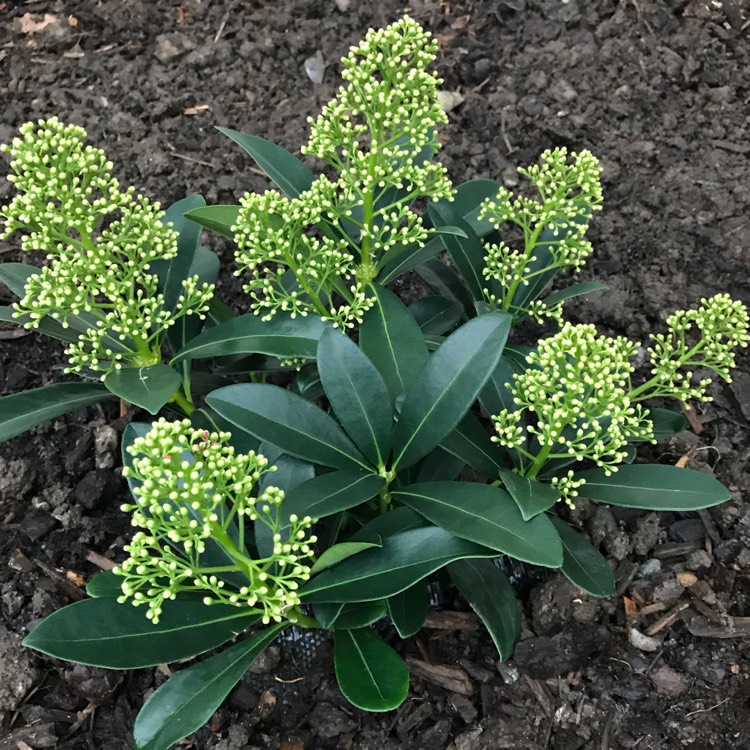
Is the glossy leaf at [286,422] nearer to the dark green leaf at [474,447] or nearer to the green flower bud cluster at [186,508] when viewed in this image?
the green flower bud cluster at [186,508]

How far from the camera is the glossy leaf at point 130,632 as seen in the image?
6.61 ft

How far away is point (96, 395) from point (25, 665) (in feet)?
3.21

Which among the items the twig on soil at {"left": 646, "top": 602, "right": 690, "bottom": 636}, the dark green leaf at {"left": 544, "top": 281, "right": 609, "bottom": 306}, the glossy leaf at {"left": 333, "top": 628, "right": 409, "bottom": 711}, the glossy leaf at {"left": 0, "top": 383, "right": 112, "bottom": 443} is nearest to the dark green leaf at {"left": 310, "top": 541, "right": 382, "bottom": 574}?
the glossy leaf at {"left": 333, "top": 628, "right": 409, "bottom": 711}

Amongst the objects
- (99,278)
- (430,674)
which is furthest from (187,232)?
(430,674)

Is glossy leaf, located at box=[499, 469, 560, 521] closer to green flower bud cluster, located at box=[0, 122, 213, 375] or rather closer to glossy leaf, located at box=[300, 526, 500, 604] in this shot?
→ glossy leaf, located at box=[300, 526, 500, 604]

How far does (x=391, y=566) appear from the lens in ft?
7.13

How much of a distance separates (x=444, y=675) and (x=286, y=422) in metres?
1.10

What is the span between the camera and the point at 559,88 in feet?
14.5

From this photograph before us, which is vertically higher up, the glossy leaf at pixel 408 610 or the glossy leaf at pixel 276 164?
the glossy leaf at pixel 276 164

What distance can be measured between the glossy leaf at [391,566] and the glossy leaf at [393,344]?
0.52 meters

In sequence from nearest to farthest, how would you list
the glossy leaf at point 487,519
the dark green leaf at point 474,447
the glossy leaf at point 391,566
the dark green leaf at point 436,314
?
the glossy leaf at point 487,519
the glossy leaf at point 391,566
the dark green leaf at point 474,447
the dark green leaf at point 436,314

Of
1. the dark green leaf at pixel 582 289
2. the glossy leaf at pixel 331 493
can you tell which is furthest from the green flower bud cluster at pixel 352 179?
the dark green leaf at pixel 582 289

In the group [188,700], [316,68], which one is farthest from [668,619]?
[316,68]

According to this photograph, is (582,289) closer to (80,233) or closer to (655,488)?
(655,488)
